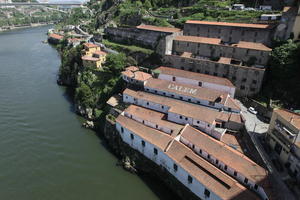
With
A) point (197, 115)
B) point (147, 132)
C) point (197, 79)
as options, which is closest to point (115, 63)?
point (197, 79)

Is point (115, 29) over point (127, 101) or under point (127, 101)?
over

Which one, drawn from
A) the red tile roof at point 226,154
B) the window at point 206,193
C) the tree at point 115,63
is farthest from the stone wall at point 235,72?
the window at point 206,193

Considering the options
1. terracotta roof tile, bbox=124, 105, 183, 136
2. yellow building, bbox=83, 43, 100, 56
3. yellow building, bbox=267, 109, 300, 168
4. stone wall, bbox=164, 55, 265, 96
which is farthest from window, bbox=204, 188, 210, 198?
yellow building, bbox=83, 43, 100, 56

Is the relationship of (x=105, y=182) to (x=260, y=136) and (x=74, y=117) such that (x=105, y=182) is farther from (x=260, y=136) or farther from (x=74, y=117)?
(x=260, y=136)

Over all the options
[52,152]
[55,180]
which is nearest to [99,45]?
[52,152]

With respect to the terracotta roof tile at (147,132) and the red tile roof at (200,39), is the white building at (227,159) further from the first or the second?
the red tile roof at (200,39)

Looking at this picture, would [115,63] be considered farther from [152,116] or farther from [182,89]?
[152,116]

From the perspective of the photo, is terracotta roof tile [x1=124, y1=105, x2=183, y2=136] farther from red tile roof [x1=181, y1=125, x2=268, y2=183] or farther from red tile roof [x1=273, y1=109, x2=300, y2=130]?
red tile roof [x1=273, y1=109, x2=300, y2=130]
